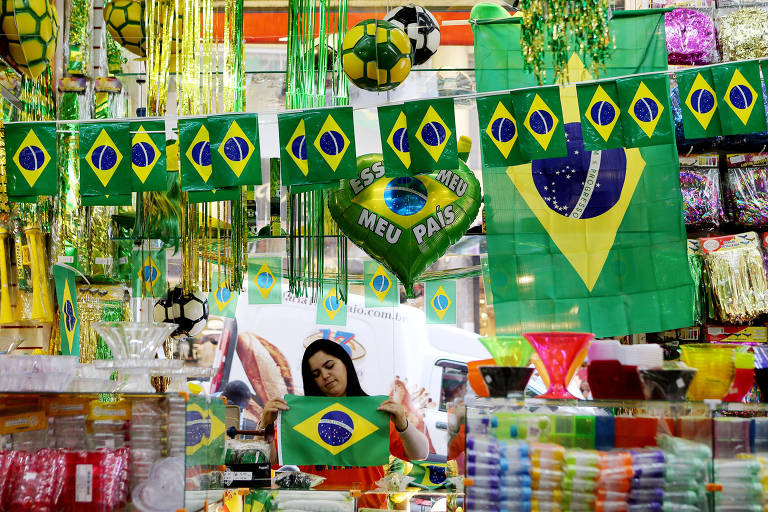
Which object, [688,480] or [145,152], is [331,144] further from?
[688,480]

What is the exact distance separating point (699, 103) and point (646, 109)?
0.21 metres

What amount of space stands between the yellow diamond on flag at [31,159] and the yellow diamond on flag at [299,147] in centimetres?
104

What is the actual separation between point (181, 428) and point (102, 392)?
0.78 ft

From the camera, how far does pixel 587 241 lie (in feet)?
15.0

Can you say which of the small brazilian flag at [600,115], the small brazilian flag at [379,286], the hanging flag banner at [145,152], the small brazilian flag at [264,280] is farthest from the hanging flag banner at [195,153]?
the small brazilian flag at [379,286]

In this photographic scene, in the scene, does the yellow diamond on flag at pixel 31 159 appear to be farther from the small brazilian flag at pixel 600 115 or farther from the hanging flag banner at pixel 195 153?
the small brazilian flag at pixel 600 115

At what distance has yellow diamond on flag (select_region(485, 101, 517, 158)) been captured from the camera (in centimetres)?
349

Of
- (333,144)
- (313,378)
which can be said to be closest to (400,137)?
(333,144)

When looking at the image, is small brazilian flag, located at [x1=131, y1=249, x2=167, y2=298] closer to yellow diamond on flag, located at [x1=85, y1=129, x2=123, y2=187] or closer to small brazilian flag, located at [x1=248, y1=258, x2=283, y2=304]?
small brazilian flag, located at [x1=248, y1=258, x2=283, y2=304]

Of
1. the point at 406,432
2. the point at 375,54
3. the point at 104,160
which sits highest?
the point at 375,54

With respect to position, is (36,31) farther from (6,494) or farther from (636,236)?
(636,236)

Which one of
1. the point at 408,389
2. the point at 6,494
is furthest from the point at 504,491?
the point at 408,389

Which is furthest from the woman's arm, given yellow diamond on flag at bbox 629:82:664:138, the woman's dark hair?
yellow diamond on flag at bbox 629:82:664:138

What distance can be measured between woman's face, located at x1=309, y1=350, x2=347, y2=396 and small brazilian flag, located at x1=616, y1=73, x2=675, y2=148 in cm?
180
